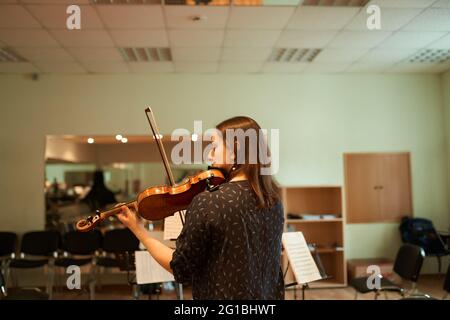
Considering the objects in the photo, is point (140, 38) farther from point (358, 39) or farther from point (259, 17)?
point (358, 39)

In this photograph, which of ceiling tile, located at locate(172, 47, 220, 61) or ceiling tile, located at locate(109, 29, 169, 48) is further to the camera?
ceiling tile, located at locate(172, 47, 220, 61)

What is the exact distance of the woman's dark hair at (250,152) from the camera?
125 centimetres

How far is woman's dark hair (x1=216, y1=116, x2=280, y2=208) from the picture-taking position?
125 centimetres

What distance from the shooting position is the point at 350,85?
5.29 m

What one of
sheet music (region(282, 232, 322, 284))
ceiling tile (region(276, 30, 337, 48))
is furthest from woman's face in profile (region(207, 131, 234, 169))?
ceiling tile (region(276, 30, 337, 48))

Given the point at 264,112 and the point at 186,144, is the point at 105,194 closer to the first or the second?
the point at 186,144

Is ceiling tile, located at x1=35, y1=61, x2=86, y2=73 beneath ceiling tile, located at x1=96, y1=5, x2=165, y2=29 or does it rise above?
beneath

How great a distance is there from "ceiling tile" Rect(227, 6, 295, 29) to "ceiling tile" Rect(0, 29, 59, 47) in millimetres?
1830

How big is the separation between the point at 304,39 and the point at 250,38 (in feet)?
1.89

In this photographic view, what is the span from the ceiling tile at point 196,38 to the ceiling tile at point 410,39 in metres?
1.80

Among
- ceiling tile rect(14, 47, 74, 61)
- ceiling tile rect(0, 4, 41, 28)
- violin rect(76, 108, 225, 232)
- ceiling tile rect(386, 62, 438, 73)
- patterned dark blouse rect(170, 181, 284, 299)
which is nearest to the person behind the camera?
patterned dark blouse rect(170, 181, 284, 299)

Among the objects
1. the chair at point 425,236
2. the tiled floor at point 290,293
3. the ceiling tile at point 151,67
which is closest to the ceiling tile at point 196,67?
the ceiling tile at point 151,67

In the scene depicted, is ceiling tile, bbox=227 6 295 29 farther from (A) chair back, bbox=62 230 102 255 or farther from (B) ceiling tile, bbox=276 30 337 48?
(A) chair back, bbox=62 230 102 255

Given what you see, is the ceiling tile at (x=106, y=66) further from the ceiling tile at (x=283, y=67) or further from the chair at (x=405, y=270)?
the chair at (x=405, y=270)
